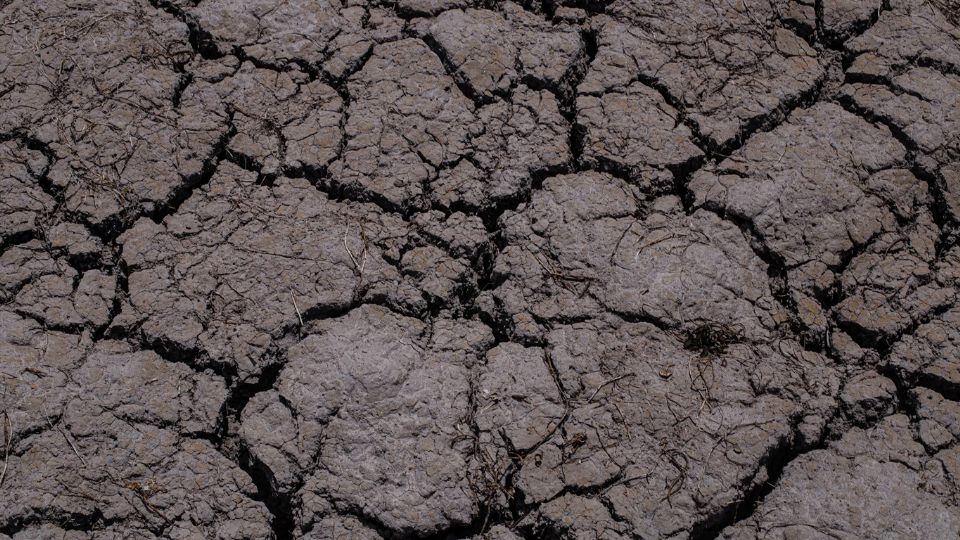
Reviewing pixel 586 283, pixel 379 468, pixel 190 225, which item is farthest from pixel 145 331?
pixel 586 283

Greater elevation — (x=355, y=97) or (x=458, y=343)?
(x=355, y=97)

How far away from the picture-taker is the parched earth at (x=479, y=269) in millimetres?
2273

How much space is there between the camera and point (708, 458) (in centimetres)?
230

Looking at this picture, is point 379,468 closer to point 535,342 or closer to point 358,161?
point 535,342

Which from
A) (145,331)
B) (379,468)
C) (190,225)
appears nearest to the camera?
(379,468)

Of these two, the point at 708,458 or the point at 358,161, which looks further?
the point at 358,161

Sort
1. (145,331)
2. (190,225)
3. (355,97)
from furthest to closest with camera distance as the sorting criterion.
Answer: (355,97), (190,225), (145,331)

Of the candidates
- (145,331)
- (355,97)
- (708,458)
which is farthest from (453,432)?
(355,97)

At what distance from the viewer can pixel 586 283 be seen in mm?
2562

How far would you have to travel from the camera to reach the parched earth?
2.27 metres

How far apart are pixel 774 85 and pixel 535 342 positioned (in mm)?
1209

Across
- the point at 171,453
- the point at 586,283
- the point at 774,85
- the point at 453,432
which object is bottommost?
the point at 171,453

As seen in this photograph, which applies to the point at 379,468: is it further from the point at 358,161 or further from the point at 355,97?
the point at 355,97

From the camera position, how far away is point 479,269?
8.60 feet
